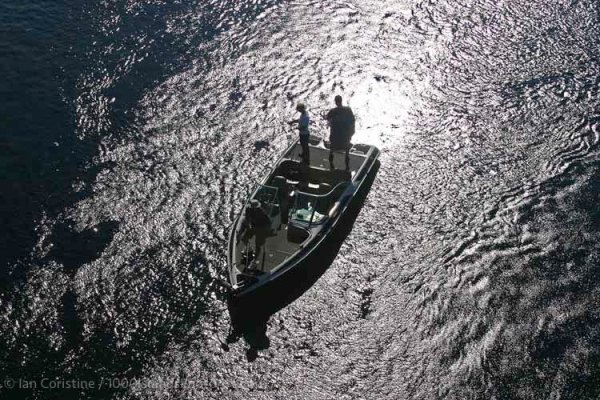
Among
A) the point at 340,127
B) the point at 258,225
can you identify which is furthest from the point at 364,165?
the point at 258,225

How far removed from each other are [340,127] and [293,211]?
4.87 metres

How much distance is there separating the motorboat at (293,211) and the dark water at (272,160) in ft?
5.52

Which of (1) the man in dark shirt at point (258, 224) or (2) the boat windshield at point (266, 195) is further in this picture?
(2) the boat windshield at point (266, 195)

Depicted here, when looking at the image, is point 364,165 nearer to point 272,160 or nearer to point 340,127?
point 340,127

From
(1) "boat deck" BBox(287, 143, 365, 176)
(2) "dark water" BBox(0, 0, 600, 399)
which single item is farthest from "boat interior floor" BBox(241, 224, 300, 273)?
(1) "boat deck" BBox(287, 143, 365, 176)

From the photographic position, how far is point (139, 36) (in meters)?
39.0

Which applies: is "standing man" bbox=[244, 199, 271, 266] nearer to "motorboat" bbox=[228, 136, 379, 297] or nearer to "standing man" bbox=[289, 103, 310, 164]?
"motorboat" bbox=[228, 136, 379, 297]

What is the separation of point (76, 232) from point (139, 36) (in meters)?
17.6

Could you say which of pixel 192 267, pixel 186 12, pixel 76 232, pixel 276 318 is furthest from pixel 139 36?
pixel 276 318

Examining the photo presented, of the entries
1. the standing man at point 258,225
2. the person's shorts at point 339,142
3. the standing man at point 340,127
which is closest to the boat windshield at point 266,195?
the standing man at point 258,225

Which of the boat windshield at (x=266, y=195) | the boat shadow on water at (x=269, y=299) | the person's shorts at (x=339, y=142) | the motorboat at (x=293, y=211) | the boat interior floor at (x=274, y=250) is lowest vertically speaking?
the boat shadow on water at (x=269, y=299)

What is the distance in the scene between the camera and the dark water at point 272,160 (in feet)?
70.3

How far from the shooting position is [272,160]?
98.8ft

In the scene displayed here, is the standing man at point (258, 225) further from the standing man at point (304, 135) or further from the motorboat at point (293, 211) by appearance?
the standing man at point (304, 135)
